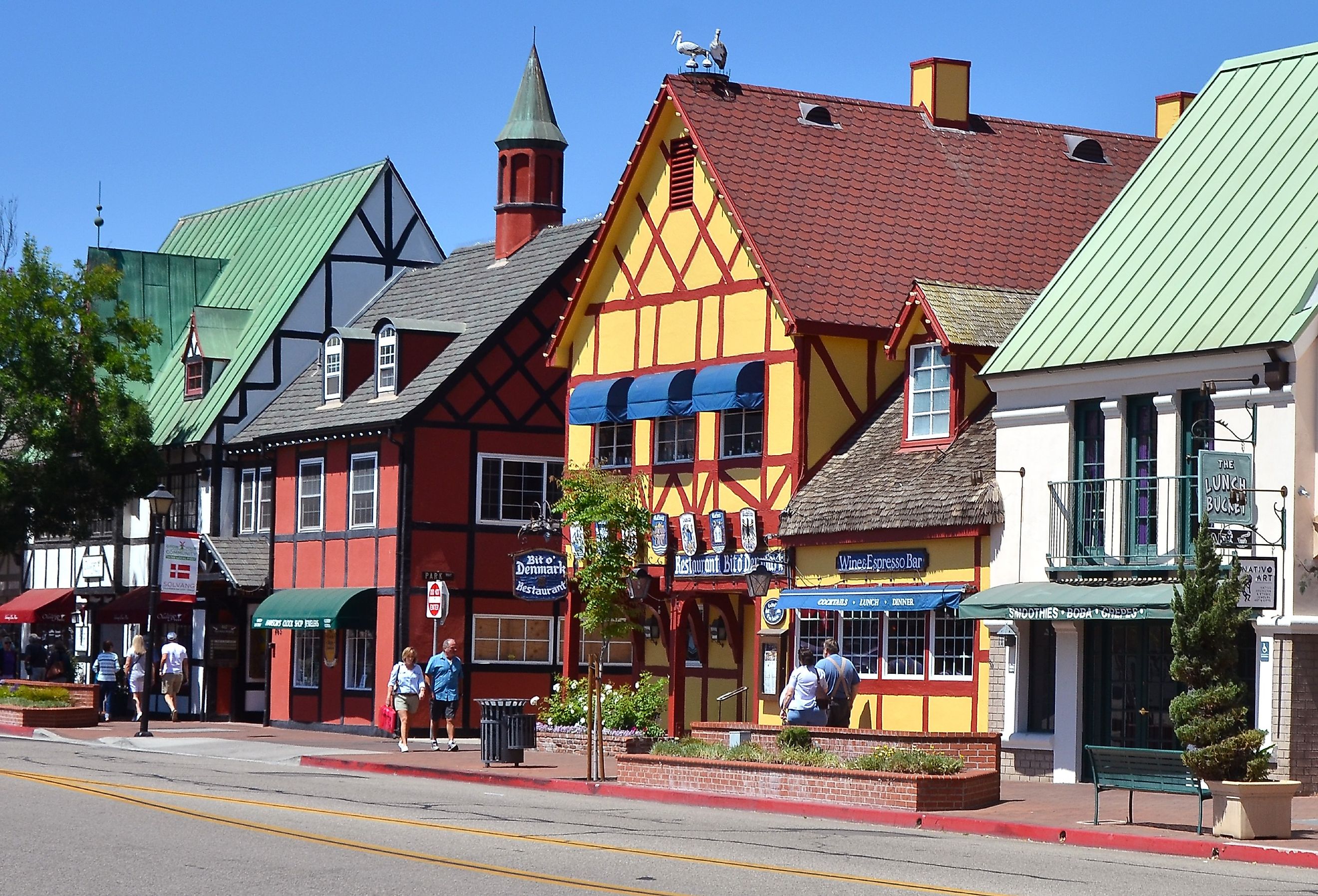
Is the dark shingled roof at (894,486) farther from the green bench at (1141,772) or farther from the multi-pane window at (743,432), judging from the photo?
the green bench at (1141,772)

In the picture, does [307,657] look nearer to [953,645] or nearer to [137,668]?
[137,668]

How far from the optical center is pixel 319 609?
39.5 meters

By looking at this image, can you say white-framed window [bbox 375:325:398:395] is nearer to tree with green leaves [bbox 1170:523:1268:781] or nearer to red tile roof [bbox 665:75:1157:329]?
red tile roof [bbox 665:75:1157:329]

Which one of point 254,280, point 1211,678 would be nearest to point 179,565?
point 254,280

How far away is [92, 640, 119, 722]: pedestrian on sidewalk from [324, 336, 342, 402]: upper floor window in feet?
22.6

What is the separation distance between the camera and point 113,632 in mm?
48344

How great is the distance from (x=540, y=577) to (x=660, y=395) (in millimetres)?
4012

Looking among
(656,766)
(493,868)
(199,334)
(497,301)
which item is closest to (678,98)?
(497,301)

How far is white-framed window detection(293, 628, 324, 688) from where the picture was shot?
41.0m

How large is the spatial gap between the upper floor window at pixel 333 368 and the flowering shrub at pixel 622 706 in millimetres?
11522

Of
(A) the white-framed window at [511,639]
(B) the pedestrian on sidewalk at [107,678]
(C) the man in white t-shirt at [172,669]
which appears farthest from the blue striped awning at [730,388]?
(B) the pedestrian on sidewalk at [107,678]

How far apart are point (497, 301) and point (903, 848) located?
24370 mm

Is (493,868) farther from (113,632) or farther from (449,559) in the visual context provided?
(113,632)

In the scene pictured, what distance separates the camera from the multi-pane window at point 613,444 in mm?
35094
